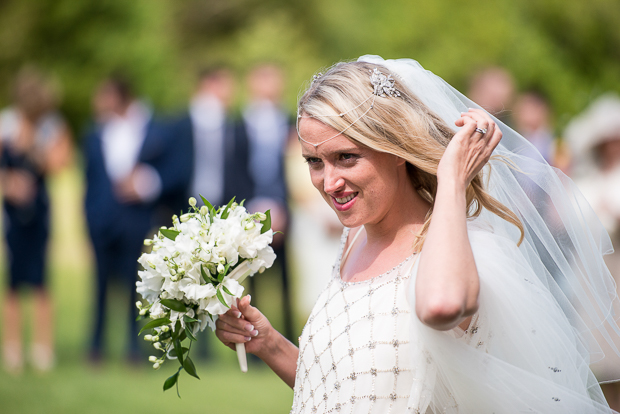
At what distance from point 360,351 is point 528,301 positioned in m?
0.60

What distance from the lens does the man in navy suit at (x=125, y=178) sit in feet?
26.1

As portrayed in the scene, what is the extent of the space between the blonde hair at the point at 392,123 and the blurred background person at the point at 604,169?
3.55 m

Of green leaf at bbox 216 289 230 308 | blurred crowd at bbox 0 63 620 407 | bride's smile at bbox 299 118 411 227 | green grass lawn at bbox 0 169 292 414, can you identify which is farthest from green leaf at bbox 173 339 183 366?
blurred crowd at bbox 0 63 620 407

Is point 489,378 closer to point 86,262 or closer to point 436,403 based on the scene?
point 436,403

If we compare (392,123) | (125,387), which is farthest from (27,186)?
(392,123)

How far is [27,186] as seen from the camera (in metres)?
7.88

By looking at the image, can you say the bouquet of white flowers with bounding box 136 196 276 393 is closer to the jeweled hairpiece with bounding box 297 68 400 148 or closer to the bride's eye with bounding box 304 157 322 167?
the bride's eye with bounding box 304 157 322 167

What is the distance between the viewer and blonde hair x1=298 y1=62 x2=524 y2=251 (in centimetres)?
243

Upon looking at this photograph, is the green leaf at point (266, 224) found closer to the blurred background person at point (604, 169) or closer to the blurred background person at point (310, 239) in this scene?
the blurred background person at point (604, 169)

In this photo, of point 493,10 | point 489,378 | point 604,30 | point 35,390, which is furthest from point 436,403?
point 493,10

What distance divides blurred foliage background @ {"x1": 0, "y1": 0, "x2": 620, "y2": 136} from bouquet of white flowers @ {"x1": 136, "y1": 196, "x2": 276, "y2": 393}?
10798 mm

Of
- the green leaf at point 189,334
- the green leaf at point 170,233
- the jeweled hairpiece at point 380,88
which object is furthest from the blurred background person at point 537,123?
the green leaf at point 189,334

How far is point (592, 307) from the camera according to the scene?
2.59m

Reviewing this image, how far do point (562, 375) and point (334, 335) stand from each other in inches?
31.7
